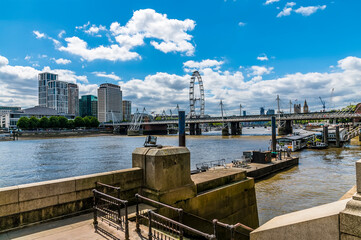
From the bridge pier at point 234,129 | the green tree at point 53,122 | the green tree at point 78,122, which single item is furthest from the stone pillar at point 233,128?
the green tree at point 53,122

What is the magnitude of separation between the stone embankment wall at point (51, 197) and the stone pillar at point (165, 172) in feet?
1.86

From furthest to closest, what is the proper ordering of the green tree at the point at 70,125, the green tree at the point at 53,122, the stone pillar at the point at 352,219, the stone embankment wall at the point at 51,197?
the green tree at the point at 70,125 → the green tree at the point at 53,122 → the stone embankment wall at the point at 51,197 → the stone pillar at the point at 352,219

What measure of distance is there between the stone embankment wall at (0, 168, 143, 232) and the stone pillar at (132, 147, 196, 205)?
0.57 m

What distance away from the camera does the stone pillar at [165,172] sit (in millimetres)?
8162

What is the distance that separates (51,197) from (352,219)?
287 inches

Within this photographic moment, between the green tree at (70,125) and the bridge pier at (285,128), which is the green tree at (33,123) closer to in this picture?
the green tree at (70,125)

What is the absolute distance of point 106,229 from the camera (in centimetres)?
645

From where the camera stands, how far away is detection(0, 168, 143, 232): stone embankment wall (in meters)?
6.41

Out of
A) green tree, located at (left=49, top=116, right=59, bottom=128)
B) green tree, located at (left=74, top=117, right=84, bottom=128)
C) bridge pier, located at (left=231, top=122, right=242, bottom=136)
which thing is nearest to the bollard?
bridge pier, located at (left=231, top=122, right=242, bottom=136)

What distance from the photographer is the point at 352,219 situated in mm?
4129

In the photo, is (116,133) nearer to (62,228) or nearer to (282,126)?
(282,126)

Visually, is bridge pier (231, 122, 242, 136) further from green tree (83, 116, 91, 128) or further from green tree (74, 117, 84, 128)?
green tree (74, 117, 84, 128)

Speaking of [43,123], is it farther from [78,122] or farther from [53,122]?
[78,122]

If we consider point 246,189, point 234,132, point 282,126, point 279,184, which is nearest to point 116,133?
point 234,132
